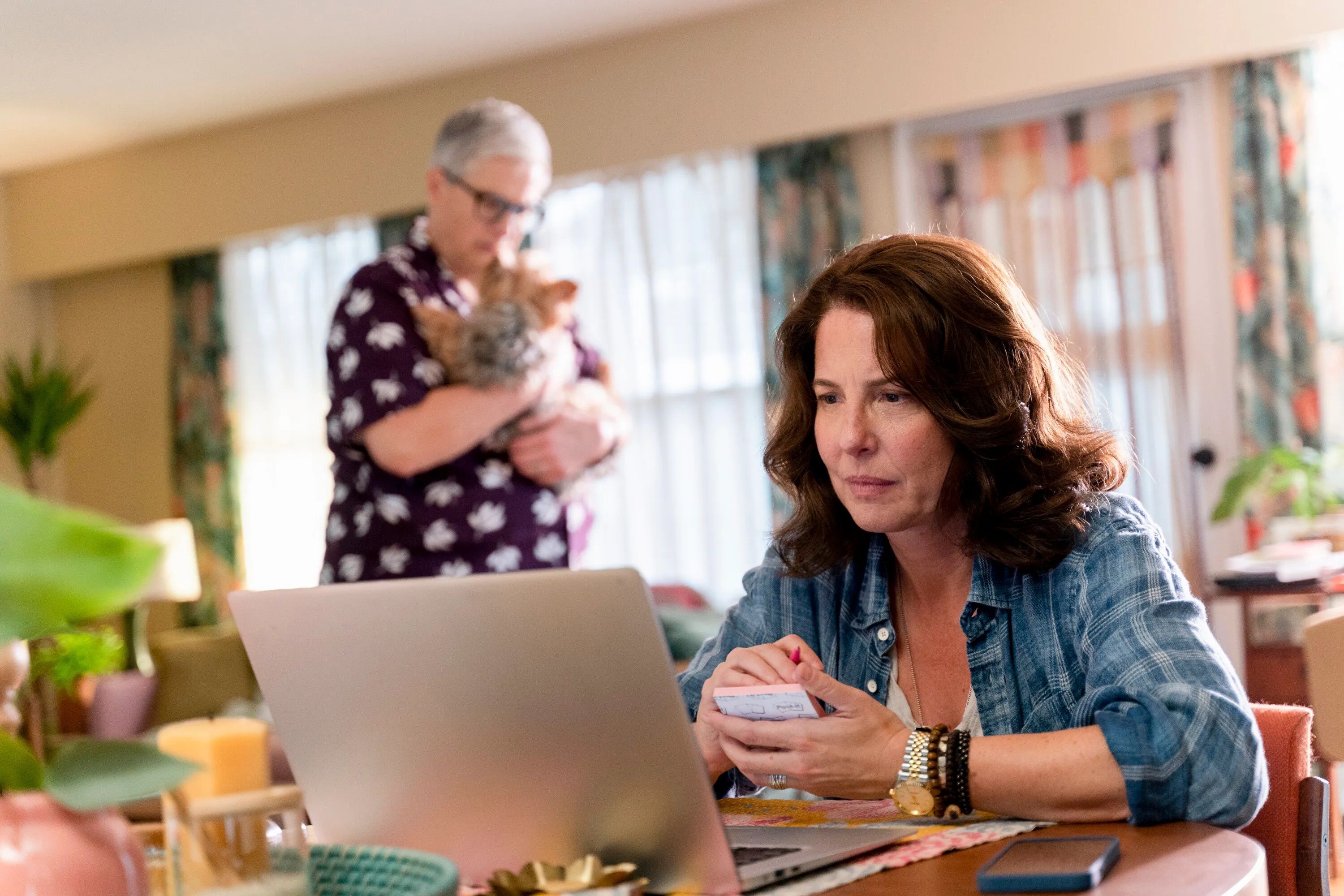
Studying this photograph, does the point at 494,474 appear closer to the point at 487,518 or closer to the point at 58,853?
the point at 487,518

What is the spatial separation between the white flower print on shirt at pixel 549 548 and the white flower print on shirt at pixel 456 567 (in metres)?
0.12

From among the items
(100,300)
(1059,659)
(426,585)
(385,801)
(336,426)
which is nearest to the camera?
(426,585)

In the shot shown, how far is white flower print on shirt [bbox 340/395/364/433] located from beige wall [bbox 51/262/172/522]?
16.5 ft

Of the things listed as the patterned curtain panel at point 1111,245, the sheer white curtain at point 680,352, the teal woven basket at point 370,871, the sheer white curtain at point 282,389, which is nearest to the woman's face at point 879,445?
the teal woven basket at point 370,871

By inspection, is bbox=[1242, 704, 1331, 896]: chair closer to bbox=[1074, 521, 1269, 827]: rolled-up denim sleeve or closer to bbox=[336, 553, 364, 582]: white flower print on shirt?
bbox=[1074, 521, 1269, 827]: rolled-up denim sleeve

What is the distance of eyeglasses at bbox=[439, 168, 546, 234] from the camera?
2.14 m

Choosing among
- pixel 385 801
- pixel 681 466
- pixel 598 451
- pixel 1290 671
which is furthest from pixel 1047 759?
pixel 681 466

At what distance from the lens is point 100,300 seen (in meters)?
6.92

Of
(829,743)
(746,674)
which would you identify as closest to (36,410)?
(746,674)

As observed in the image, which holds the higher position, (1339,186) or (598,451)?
(1339,186)

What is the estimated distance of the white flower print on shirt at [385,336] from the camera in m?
2.09

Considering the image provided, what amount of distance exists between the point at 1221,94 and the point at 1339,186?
49 cm

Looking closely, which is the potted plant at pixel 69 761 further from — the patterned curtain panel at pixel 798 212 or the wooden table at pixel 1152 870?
the patterned curtain panel at pixel 798 212

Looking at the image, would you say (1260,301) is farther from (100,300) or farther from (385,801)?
(100,300)
